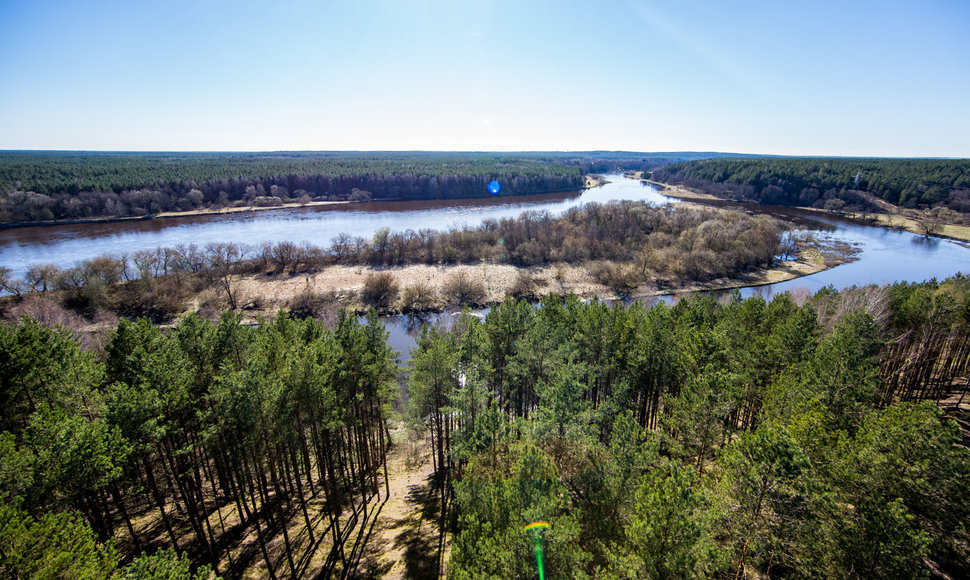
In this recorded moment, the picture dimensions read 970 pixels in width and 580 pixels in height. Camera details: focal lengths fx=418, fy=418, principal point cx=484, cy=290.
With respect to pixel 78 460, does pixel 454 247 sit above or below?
below

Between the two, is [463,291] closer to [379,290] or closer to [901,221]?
[379,290]

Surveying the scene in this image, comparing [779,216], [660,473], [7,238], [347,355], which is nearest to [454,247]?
[347,355]

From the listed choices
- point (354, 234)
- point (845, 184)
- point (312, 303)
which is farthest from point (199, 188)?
point (845, 184)

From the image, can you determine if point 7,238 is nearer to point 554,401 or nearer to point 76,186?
point 76,186

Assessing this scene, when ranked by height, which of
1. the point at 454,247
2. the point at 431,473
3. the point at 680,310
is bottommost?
the point at 431,473

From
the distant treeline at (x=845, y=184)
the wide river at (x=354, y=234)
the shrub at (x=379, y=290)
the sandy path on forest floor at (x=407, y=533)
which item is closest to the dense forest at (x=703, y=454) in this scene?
the sandy path on forest floor at (x=407, y=533)

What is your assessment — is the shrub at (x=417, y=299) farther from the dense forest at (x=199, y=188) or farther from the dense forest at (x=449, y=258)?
the dense forest at (x=199, y=188)

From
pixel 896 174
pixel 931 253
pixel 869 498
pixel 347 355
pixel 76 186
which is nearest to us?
pixel 869 498
